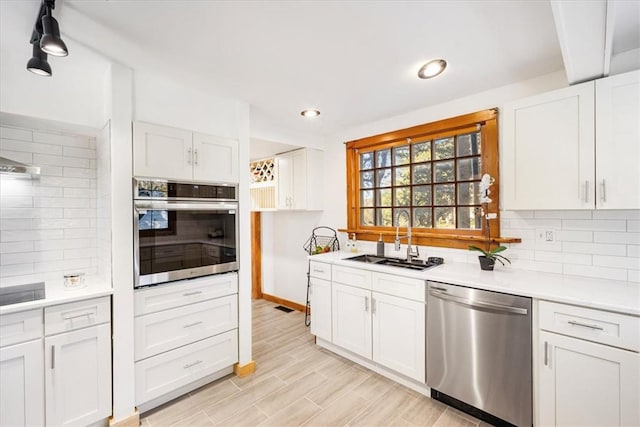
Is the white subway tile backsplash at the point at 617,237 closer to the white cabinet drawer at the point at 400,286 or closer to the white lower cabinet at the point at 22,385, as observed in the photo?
the white cabinet drawer at the point at 400,286

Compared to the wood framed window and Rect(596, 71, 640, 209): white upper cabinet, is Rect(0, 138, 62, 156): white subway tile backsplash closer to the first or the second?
the wood framed window

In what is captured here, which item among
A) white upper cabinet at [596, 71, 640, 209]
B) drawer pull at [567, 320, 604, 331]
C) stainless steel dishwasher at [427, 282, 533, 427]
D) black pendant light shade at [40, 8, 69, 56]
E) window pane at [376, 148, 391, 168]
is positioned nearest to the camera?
black pendant light shade at [40, 8, 69, 56]

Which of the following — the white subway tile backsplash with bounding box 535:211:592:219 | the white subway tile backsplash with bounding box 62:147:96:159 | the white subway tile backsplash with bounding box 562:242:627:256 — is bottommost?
the white subway tile backsplash with bounding box 562:242:627:256

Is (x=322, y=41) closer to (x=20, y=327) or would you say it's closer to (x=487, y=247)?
(x=487, y=247)

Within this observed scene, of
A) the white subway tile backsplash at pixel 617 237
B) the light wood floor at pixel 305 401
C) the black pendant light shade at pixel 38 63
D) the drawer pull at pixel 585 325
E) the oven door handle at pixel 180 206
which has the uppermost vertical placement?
the black pendant light shade at pixel 38 63

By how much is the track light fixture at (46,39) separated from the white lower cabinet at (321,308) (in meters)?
2.51

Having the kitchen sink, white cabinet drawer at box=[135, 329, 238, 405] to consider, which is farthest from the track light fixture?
the kitchen sink

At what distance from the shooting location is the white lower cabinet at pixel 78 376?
1.67 meters

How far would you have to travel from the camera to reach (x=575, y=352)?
156 cm

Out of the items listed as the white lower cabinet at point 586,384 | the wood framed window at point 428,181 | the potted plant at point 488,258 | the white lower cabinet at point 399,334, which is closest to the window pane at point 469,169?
the wood framed window at point 428,181

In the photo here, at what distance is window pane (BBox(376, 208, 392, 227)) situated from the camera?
3208 millimetres

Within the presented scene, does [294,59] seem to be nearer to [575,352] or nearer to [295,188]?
[295,188]

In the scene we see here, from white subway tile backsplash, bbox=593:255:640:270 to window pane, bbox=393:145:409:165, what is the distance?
1711 mm

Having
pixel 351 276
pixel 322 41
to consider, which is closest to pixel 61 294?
pixel 351 276
